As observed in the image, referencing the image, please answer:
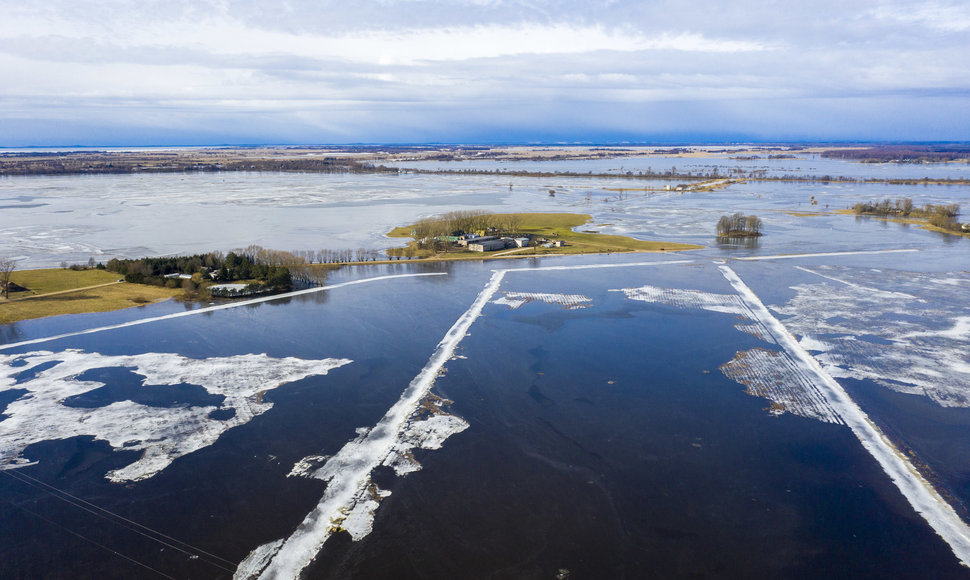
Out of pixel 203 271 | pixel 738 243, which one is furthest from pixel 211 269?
pixel 738 243

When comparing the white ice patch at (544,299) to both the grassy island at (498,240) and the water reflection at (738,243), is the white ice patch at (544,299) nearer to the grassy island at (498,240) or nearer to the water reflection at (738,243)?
the grassy island at (498,240)

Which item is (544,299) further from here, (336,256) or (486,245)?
(336,256)

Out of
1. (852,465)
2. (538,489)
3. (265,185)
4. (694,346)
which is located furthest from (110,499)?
(265,185)

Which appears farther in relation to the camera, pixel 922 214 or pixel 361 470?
pixel 922 214

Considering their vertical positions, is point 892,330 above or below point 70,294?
below

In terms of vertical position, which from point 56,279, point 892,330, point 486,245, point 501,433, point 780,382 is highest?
point 486,245

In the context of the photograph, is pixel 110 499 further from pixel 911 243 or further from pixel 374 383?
pixel 911 243
